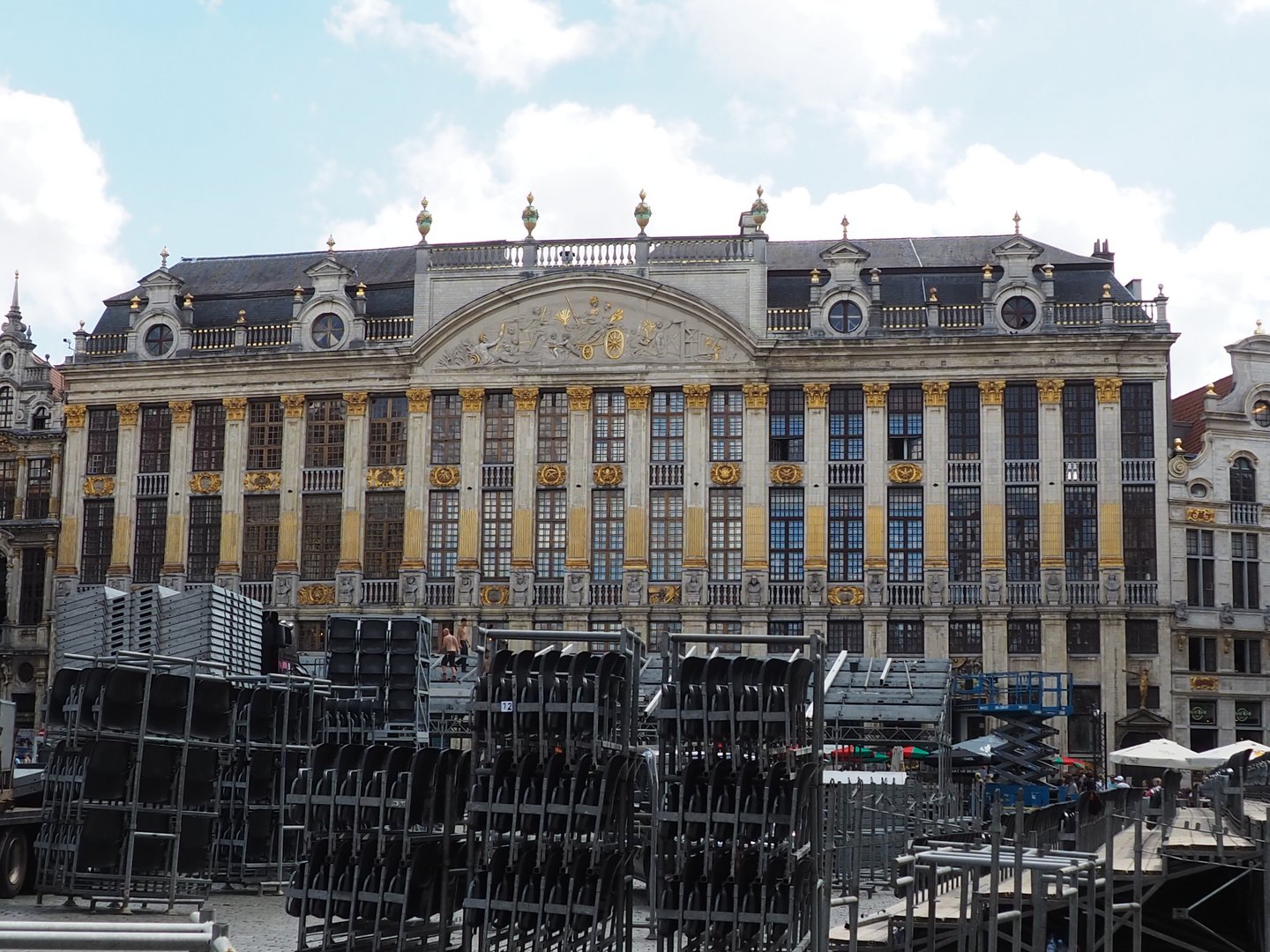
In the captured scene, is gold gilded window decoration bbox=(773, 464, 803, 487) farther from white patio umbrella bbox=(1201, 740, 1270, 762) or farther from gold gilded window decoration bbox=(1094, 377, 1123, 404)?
white patio umbrella bbox=(1201, 740, 1270, 762)

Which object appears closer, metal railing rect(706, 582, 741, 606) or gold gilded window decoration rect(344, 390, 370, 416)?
metal railing rect(706, 582, 741, 606)

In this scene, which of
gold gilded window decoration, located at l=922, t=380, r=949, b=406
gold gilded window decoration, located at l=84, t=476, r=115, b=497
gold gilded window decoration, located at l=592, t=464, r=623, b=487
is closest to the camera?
gold gilded window decoration, located at l=922, t=380, r=949, b=406

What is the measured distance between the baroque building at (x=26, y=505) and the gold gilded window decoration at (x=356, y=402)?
1145cm

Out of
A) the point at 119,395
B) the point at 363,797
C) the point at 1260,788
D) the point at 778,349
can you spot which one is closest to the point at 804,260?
the point at 778,349

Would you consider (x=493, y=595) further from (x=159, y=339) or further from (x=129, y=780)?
(x=129, y=780)

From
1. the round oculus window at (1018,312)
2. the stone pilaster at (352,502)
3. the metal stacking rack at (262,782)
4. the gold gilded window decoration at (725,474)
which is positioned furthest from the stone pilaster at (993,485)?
the metal stacking rack at (262,782)

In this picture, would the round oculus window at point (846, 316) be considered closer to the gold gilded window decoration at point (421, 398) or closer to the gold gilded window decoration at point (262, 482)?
the gold gilded window decoration at point (421, 398)

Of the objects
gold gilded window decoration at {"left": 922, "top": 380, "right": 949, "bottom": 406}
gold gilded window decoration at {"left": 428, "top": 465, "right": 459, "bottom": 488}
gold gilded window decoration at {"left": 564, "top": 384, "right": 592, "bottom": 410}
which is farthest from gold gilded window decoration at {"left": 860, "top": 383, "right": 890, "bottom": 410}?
gold gilded window decoration at {"left": 428, "top": 465, "right": 459, "bottom": 488}

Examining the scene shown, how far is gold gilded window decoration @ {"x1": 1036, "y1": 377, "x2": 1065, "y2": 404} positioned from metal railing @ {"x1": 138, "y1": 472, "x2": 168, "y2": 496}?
2776 cm

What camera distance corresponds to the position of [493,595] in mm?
54875

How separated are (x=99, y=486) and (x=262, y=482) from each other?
583 cm

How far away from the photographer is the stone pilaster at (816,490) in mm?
53438

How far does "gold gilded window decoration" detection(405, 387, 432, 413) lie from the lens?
56.2 meters

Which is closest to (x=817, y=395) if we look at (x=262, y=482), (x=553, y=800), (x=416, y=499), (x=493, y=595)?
(x=493, y=595)
